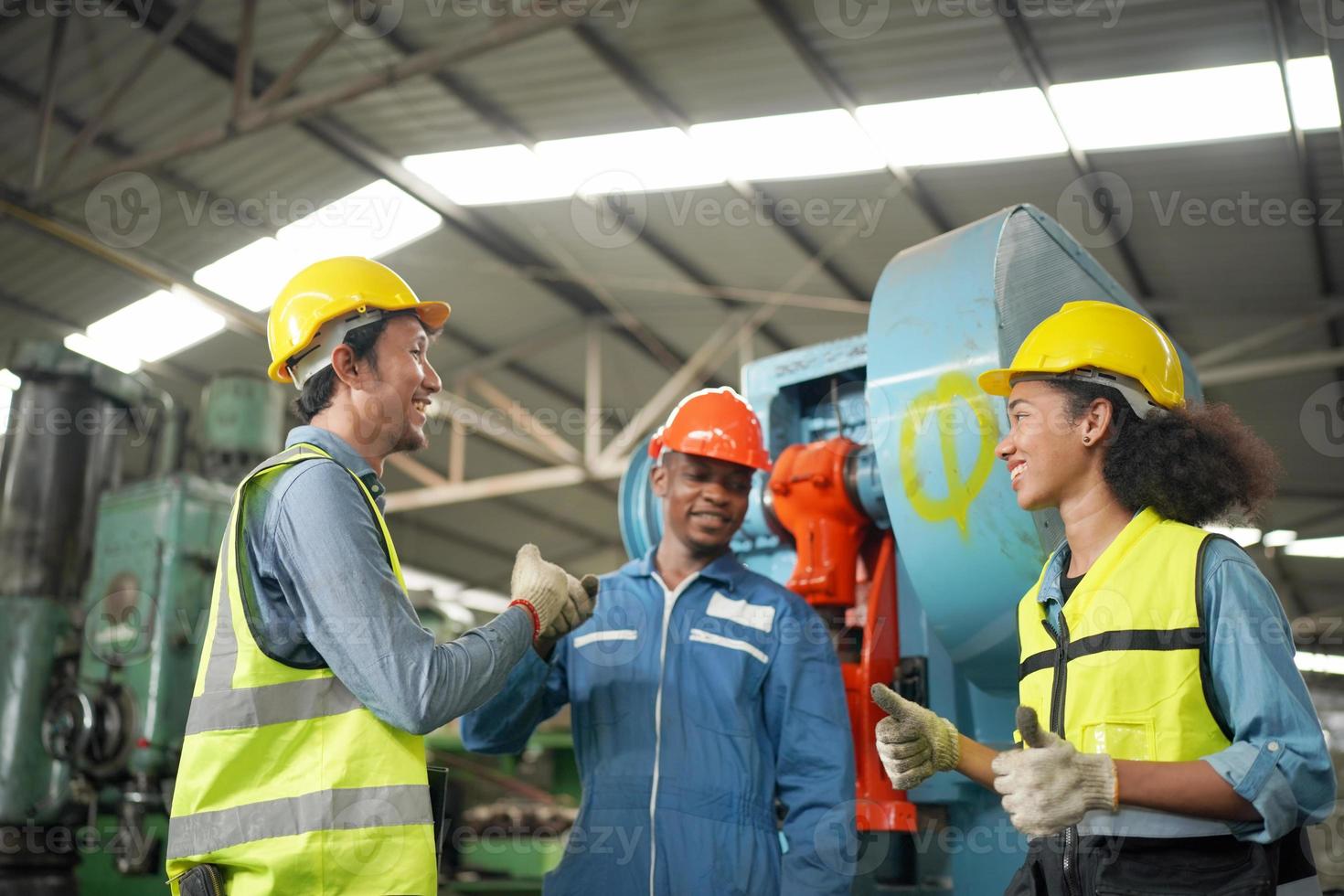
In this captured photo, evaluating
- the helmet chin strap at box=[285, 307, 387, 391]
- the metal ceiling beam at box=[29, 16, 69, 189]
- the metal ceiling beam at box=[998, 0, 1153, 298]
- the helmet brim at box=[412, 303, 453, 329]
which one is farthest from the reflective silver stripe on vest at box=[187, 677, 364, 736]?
the metal ceiling beam at box=[29, 16, 69, 189]

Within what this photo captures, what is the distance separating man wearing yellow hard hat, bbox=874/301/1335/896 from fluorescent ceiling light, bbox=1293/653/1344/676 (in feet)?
34.4

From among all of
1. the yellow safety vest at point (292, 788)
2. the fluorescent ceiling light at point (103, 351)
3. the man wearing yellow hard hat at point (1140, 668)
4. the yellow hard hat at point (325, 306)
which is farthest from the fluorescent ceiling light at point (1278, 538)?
the yellow safety vest at point (292, 788)

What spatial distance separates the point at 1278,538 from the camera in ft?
35.3

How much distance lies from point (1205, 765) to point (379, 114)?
6933mm

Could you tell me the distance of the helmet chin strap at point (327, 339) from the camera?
2.11m

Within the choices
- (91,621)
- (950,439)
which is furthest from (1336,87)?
(91,621)

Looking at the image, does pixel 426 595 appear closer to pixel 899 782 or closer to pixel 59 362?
pixel 59 362

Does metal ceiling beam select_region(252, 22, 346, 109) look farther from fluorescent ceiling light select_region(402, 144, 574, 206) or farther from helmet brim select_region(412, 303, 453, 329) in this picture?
helmet brim select_region(412, 303, 453, 329)

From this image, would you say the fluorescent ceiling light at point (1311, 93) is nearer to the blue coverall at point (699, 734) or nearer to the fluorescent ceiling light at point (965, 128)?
the fluorescent ceiling light at point (965, 128)

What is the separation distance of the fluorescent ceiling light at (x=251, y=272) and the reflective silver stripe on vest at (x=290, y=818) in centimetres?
735

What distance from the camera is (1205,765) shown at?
1536 mm

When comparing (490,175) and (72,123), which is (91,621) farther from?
(490,175)

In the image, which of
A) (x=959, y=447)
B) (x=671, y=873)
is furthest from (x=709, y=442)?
(x=671, y=873)

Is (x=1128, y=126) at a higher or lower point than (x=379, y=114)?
lower
